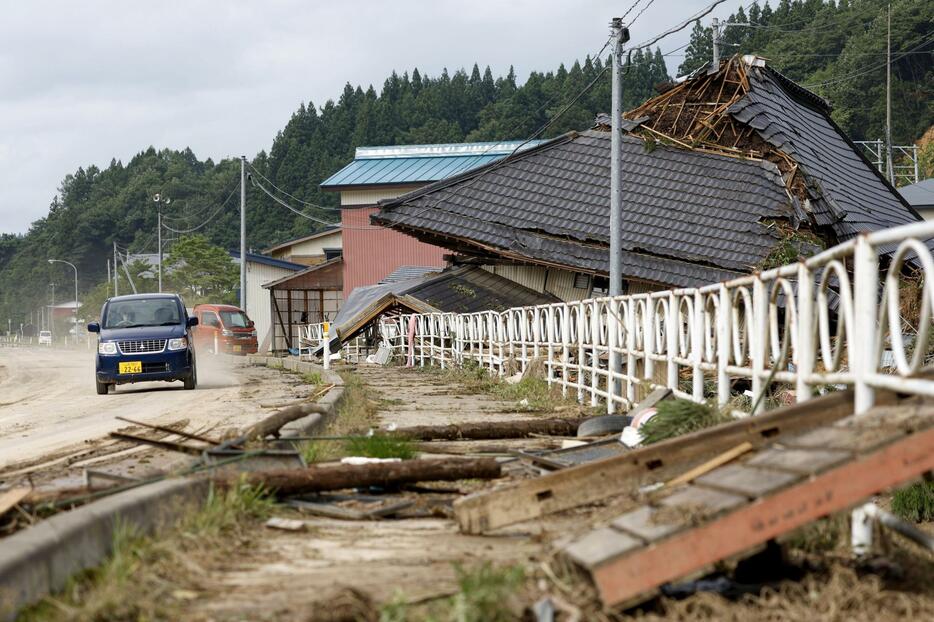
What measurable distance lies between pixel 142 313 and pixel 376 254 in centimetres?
4029

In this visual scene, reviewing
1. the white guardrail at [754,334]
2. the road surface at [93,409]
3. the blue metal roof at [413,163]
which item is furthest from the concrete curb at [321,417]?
the blue metal roof at [413,163]

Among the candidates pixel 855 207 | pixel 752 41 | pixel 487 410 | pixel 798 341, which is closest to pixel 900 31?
pixel 752 41

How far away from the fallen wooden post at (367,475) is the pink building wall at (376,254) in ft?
178

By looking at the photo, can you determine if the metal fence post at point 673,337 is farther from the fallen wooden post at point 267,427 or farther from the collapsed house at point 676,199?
the collapsed house at point 676,199

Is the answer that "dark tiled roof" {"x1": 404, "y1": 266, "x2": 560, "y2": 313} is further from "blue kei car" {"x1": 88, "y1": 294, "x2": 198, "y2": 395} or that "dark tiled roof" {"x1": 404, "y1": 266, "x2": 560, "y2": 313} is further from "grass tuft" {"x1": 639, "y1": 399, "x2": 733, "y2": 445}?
"grass tuft" {"x1": 639, "y1": 399, "x2": 733, "y2": 445}

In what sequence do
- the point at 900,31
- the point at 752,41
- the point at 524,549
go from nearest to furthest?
the point at 524,549
the point at 900,31
the point at 752,41

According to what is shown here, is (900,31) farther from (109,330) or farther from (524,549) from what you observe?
(524,549)

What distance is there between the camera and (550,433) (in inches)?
395

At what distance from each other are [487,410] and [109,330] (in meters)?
9.77

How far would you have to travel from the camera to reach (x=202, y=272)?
246 ft

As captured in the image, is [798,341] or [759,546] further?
[798,341]

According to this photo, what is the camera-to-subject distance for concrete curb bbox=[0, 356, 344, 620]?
3.78 m

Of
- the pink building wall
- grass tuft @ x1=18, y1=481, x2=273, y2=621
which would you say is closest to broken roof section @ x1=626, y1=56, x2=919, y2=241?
grass tuft @ x1=18, y1=481, x2=273, y2=621

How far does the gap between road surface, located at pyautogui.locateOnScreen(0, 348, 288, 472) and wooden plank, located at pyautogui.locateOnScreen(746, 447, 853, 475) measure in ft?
19.8
